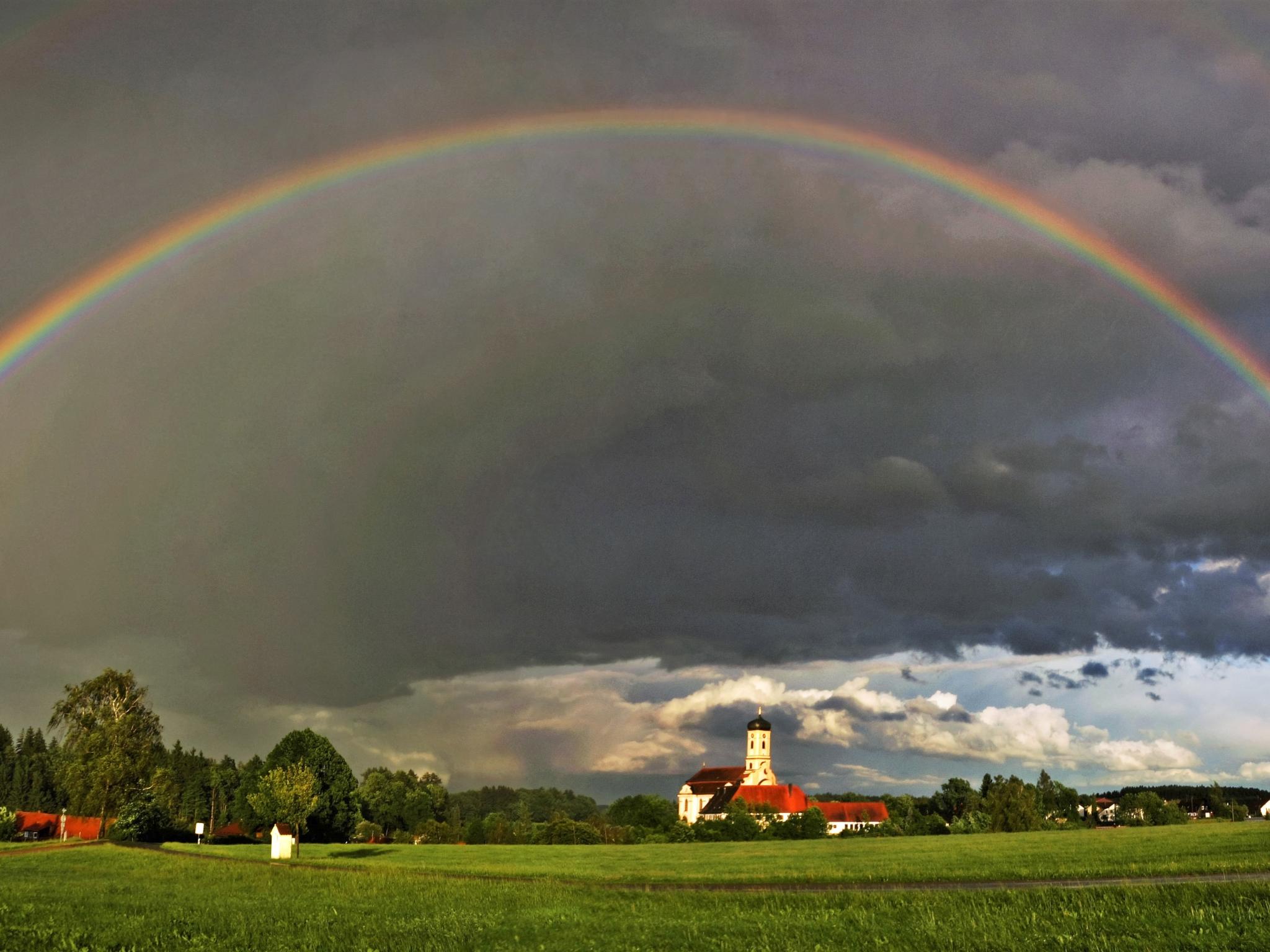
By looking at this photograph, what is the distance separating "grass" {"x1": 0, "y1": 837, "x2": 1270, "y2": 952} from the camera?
1934cm

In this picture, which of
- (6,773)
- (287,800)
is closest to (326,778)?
(287,800)

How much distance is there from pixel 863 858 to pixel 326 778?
251ft

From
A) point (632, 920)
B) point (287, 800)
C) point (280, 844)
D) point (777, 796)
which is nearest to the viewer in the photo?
point (632, 920)

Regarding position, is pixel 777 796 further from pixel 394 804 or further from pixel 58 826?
pixel 58 826

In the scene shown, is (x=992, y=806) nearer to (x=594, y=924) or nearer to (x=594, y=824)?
(x=594, y=824)

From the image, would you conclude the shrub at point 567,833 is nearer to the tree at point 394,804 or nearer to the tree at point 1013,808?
the tree at point 394,804

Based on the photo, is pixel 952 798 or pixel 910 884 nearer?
pixel 910 884

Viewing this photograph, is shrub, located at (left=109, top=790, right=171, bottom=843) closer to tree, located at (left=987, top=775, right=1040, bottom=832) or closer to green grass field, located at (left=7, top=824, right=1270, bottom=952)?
green grass field, located at (left=7, top=824, right=1270, bottom=952)

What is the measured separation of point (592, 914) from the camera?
1054 inches

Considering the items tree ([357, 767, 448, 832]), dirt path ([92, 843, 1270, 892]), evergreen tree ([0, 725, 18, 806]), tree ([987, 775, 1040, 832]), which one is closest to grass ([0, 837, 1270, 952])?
dirt path ([92, 843, 1270, 892])

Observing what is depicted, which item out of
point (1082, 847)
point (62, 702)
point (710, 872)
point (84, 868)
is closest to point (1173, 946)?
point (710, 872)

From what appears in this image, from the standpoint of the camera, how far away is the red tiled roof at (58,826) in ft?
378

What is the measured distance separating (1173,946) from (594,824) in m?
140

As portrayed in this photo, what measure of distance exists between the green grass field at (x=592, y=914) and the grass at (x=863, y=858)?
964 mm
